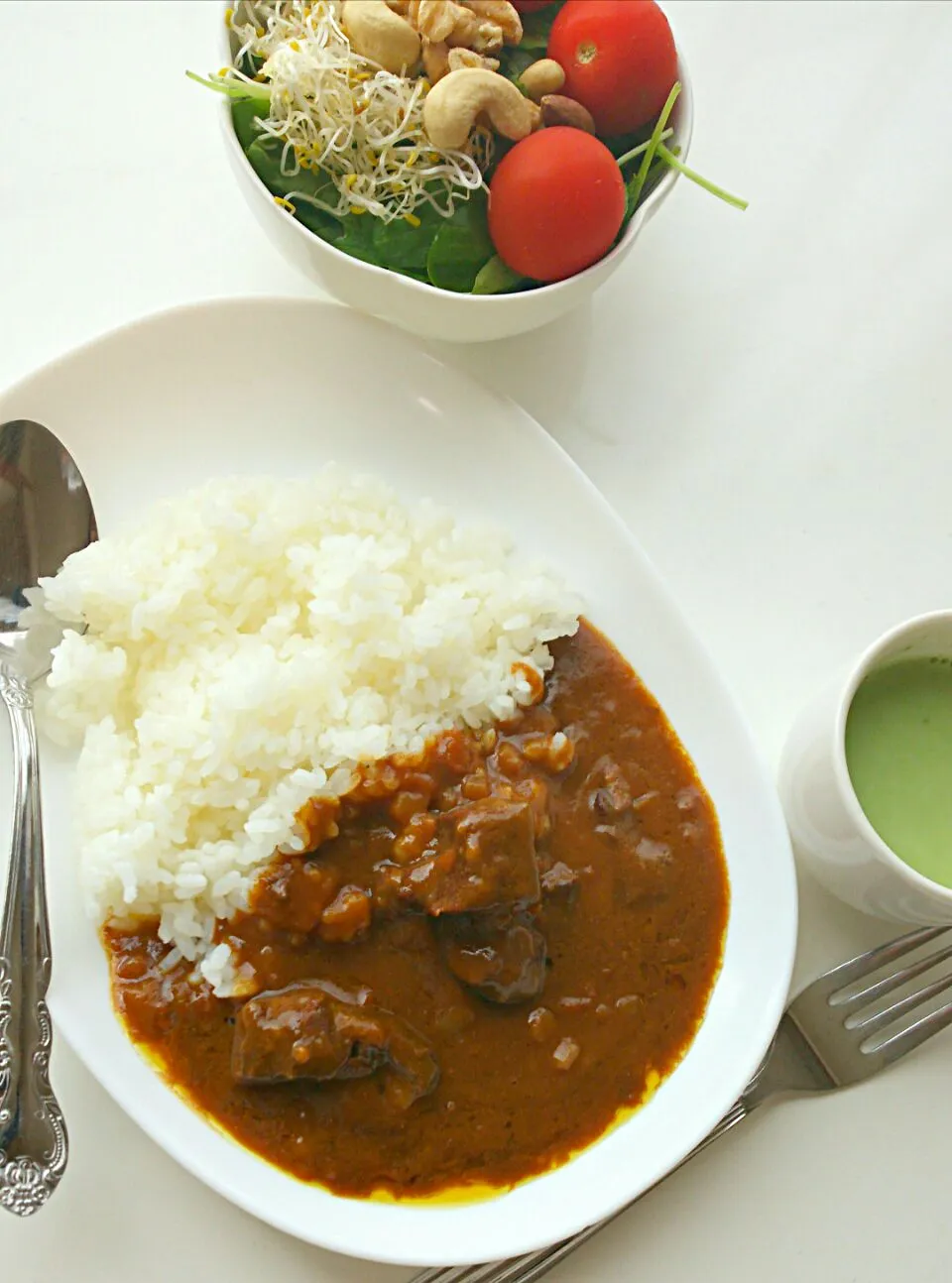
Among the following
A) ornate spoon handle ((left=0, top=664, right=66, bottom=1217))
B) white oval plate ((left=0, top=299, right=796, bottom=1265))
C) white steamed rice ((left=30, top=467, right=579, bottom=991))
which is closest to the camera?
ornate spoon handle ((left=0, top=664, right=66, bottom=1217))

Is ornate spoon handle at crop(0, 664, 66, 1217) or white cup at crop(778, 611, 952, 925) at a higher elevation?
white cup at crop(778, 611, 952, 925)

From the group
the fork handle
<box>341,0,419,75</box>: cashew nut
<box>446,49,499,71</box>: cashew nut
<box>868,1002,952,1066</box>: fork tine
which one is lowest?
the fork handle

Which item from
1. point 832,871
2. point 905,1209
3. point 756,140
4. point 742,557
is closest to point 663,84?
point 756,140

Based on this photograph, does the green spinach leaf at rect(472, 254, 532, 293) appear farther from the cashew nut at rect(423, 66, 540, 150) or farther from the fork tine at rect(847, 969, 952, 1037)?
the fork tine at rect(847, 969, 952, 1037)

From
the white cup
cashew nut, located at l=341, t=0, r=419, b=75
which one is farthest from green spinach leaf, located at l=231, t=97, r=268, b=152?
the white cup

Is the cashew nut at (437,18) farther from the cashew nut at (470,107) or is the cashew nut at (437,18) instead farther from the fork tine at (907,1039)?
the fork tine at (907,1039)

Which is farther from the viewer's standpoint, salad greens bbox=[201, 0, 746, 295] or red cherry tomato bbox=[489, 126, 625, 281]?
salad greens bbox=[201, 0, 746, 295]
